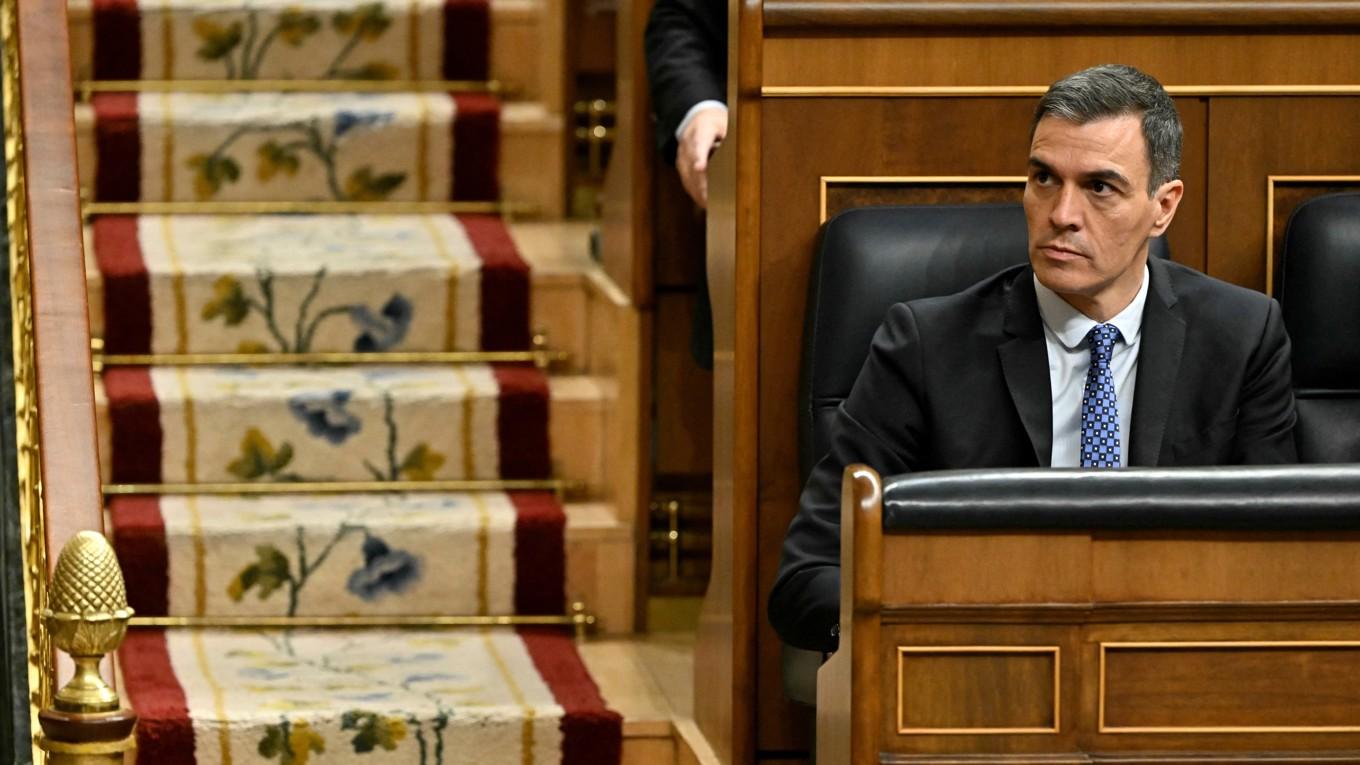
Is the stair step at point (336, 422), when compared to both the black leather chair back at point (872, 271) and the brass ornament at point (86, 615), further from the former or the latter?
the brass ornament at point (86, 615)

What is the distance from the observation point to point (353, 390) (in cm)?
367

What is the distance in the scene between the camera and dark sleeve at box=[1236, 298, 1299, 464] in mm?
2539

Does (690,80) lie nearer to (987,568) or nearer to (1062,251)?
(1062,251)

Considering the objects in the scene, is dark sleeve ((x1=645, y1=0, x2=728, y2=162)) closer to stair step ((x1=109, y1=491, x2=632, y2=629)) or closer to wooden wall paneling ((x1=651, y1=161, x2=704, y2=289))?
wooden wall paneling ((x1=651, y1=161, x2=704, y2=289))

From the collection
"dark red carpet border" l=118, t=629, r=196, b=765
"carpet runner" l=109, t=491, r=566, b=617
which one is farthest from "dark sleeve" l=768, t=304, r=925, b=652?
"carpet runner" l=109, t=491, r=566, b=617

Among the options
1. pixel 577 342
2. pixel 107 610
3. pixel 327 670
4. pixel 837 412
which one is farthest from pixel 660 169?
pixel 107 610

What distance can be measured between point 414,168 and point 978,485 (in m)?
2.37

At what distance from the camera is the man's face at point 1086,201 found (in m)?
2.41

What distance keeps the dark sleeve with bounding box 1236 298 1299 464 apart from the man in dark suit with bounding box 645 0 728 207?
0.90 metres

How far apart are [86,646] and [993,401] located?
0.96 metres

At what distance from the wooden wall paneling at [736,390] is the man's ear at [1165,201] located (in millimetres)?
485

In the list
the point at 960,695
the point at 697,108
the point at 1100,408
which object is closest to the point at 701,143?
the point at 697,108

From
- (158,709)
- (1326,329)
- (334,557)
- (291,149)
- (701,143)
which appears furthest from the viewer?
(291,149)

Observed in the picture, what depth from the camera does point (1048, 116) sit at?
2.43 metres
